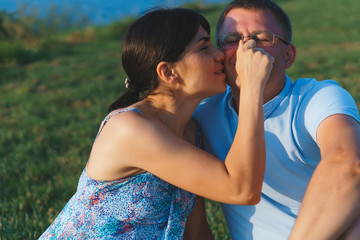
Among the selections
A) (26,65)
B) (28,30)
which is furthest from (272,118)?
(28,30)

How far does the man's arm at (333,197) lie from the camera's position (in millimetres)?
1760

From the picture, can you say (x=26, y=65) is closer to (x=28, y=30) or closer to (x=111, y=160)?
(x=28, y=30)

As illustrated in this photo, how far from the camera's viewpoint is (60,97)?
766 cm

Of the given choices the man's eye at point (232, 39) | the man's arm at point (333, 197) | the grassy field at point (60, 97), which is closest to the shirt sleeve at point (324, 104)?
the man's arm at point (333, 197)

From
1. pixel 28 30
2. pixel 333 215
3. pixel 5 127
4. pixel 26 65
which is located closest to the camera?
pixel 333 215

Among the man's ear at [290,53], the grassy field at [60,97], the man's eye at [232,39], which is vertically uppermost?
the man's eye at [232,39]

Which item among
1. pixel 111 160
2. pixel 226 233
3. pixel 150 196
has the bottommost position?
pixel 226 233

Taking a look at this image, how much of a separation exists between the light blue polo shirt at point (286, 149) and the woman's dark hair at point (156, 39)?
59 cm

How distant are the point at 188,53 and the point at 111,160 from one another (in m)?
0.74

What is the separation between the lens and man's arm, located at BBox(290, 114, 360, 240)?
1.76 meters

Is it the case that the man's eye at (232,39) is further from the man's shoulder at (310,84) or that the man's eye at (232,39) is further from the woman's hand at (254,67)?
the man's shoulder at (310,84)

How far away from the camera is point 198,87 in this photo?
246 centimetres

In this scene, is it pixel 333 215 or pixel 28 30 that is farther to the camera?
pixel 28 30

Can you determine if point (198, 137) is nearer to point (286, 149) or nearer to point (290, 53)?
point (286, 149)
